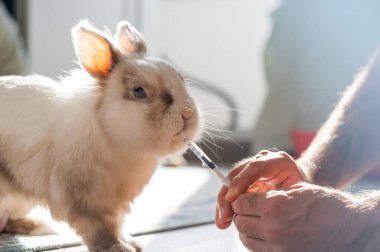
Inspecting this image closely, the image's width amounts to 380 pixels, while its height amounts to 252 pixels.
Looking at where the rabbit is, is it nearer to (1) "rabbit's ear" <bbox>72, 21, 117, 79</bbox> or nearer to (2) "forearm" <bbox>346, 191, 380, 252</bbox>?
(1) "rabbit's ear" <bbox>72, 21, 117, 79</bbox>

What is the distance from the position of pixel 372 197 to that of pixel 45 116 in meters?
0.62

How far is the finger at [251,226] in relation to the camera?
0.92 meters

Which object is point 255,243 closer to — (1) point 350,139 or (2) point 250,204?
(2) point 250,204

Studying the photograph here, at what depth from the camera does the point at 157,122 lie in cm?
108

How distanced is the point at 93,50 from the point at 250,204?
1.45ft

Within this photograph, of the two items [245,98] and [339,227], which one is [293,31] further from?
[339,227]

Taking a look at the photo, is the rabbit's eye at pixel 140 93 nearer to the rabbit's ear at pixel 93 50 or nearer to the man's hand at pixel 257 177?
the rabbit's ear at pixel 93 50

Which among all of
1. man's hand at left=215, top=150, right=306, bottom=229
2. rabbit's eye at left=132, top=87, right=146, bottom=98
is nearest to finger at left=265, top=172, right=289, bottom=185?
man's hand at left=215, top=150, right=306, bottom=229

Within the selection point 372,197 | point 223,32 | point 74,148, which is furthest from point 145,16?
point 372,197

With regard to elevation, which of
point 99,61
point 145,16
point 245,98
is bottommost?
point 245,98

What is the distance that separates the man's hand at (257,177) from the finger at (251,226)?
48 mm

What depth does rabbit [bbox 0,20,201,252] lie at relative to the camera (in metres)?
1.08

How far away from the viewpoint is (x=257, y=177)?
1004mm

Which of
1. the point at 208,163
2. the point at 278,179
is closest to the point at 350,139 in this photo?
the point at 278,179
